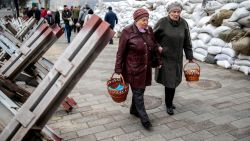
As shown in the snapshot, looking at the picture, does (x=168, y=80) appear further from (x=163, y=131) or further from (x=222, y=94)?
(x=222, y=94)

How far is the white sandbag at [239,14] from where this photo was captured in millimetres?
7113

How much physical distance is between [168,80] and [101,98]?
147 cm

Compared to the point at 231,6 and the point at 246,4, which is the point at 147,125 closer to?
the point at 246,4

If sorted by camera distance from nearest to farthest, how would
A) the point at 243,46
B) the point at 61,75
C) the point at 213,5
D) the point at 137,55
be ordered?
1. the point at 61,75
2. the point at 137,55
3. the point at 243,46
4. the point at 213,5

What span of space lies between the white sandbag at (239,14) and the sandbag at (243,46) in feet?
2.48

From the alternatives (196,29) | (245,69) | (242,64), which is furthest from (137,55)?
(196,29)

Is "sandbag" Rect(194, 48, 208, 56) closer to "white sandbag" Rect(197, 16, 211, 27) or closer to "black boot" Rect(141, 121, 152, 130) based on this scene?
"white sandbag" Rect(197, 16, 211, 27)

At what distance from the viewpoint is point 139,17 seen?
12.1 ft

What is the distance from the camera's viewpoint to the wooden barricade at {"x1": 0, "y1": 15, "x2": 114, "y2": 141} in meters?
1.99

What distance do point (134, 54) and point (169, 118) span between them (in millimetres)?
1114

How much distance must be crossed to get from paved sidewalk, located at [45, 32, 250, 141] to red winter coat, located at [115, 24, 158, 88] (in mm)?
655

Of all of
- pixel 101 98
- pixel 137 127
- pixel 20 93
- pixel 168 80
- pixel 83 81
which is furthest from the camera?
pixel 83 81

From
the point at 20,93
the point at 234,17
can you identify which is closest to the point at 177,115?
the point at 20,93

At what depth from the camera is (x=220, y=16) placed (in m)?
7.85
